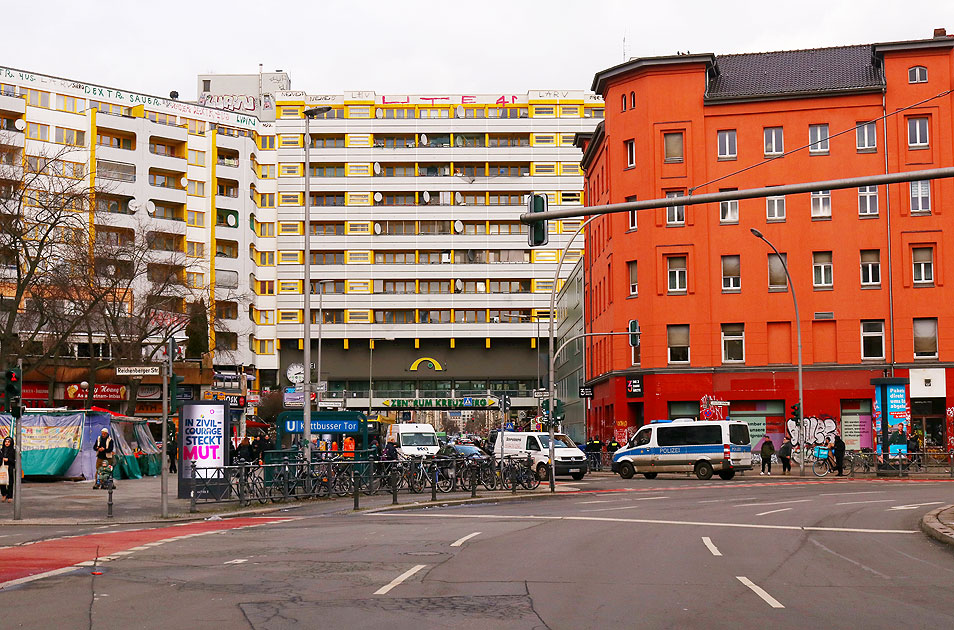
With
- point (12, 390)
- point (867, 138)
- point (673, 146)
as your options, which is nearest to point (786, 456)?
point (673, 146)

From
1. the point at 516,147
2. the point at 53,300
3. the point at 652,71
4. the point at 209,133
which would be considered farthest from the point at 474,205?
the point at 53,300

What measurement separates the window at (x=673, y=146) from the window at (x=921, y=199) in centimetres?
1080

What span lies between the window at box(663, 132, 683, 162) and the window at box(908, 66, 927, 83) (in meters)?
10.9

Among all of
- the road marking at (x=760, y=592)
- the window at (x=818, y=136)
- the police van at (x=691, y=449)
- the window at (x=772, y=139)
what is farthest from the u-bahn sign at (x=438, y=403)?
the road marking at (x=760, y=592)

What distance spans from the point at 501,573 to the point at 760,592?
10.4ft

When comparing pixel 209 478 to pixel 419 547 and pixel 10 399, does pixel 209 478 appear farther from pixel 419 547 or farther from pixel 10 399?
pixel 419 547

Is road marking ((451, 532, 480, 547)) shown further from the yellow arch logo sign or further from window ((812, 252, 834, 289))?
the yellow arch logo sign

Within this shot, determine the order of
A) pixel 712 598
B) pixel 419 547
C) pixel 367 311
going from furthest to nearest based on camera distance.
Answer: pixel 367 311, pixel 419 547, pixel 712 598

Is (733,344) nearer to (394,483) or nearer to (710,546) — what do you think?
(394,483)

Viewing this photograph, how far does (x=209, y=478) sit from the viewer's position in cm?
2766

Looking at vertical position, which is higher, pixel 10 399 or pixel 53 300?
pixel 53 300

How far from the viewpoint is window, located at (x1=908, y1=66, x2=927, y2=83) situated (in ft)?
180

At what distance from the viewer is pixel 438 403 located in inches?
3873

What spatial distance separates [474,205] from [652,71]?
4188cm
